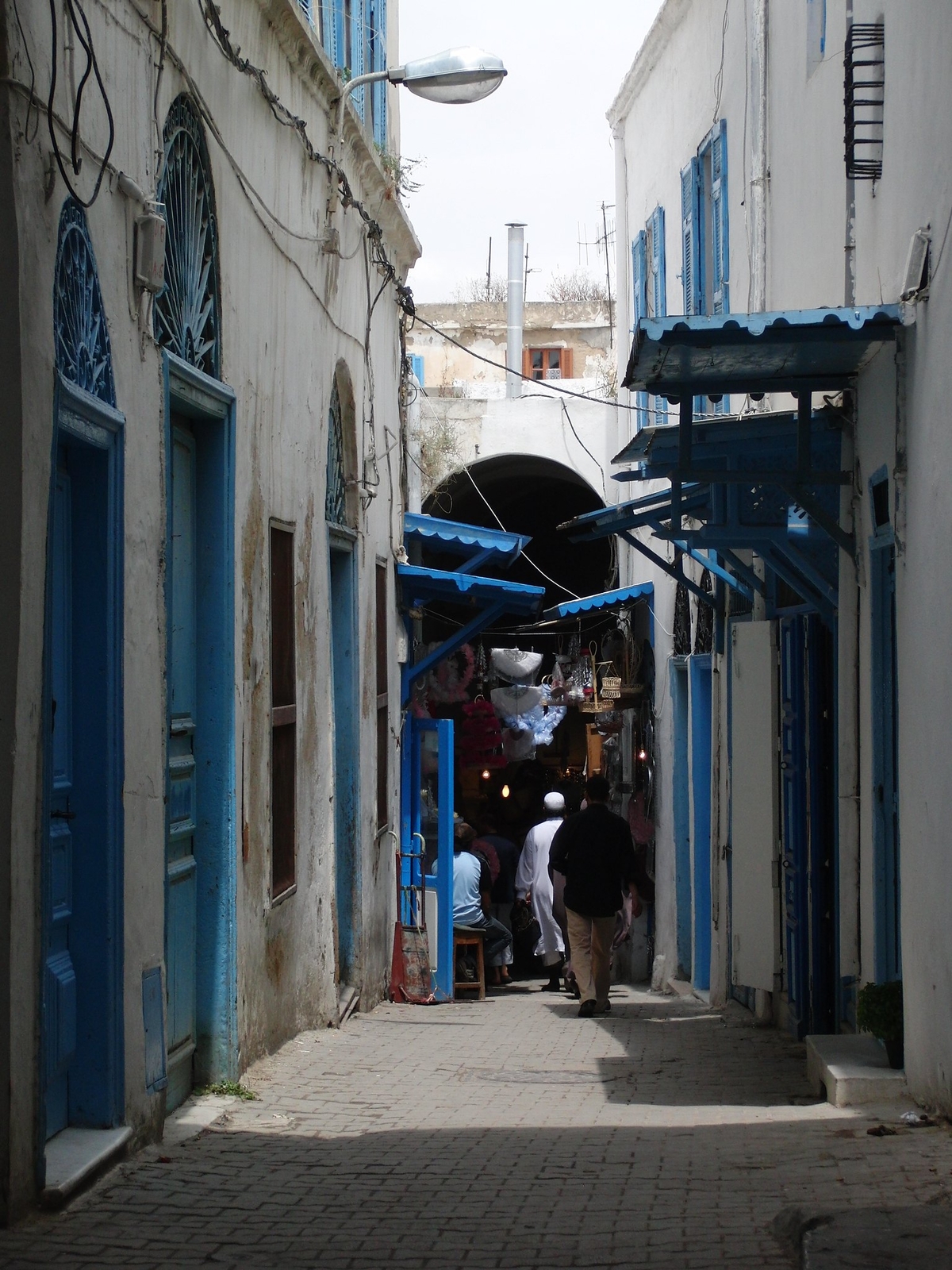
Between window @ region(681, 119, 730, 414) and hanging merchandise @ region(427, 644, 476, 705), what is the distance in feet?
15.1

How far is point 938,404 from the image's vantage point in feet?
17.5

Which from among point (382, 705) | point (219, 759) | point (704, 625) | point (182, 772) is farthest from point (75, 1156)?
point (704, 625)

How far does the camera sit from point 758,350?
6.25 meters

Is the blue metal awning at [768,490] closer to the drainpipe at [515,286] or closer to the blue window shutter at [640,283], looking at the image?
the blue window shutter at [640,283]

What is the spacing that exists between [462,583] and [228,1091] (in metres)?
6.41

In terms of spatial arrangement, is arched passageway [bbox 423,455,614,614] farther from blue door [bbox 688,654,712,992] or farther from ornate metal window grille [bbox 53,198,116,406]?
ornate metal window grille [bbox 53,198,116,406]

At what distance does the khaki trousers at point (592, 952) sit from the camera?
10695 mm

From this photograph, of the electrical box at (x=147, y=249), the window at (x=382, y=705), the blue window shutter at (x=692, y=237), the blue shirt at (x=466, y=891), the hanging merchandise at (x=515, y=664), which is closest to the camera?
the electrical box at (x=147, y=249)

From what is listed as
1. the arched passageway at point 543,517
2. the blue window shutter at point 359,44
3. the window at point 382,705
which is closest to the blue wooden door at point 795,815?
the window at point 382,705

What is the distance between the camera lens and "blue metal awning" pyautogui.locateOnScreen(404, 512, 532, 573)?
1229cm

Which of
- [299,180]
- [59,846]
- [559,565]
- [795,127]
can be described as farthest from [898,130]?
[559,565]

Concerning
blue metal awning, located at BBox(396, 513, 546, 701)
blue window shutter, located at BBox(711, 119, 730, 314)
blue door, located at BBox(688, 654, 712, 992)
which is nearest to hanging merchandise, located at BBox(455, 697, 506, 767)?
blue metal awning, located at BBox(396, 513, 546, 701)

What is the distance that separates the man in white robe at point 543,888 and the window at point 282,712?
20.9ft

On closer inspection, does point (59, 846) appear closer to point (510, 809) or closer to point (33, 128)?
point (33, 128)
